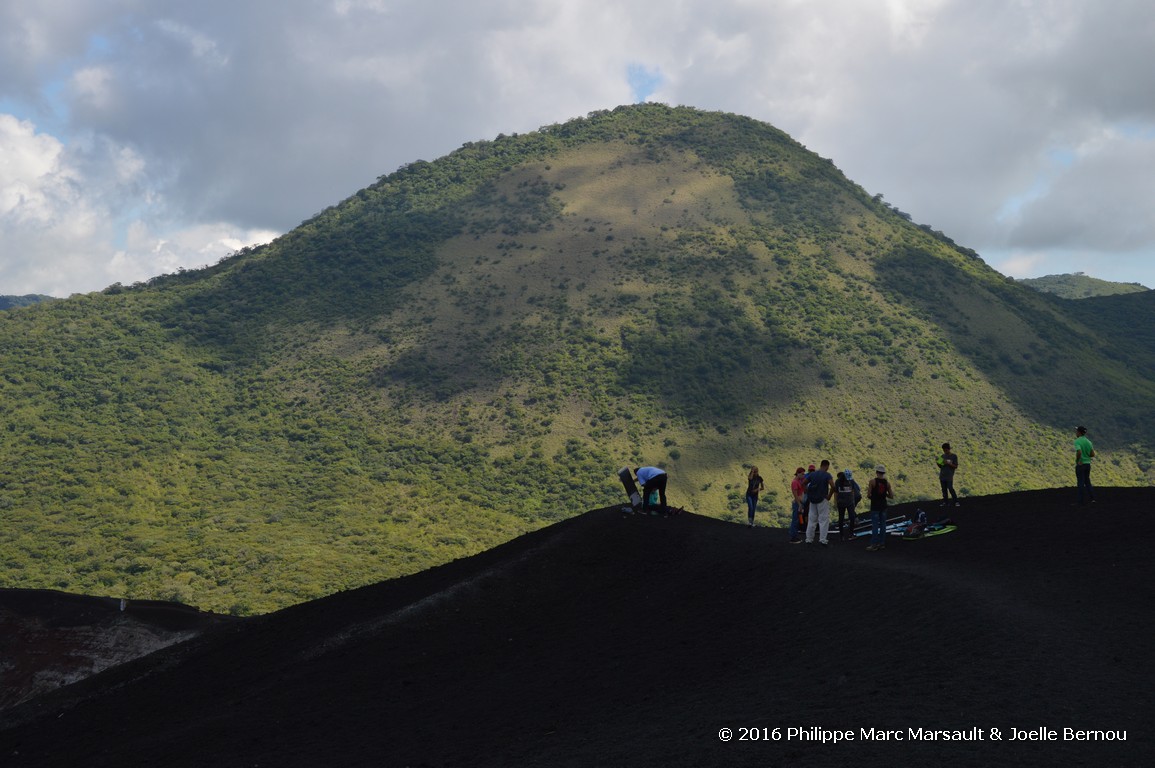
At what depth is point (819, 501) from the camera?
2348 cm

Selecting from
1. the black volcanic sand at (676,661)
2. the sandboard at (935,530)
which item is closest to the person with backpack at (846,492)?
the sandboard at (935,530)

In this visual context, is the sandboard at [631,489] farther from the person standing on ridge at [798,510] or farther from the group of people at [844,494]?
the person standing on ridge at [798,510]

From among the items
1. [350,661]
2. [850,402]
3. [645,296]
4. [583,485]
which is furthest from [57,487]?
[350,661]

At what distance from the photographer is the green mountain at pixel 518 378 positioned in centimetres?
8794

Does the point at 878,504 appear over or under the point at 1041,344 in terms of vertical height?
under

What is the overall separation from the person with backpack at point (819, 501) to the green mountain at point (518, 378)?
5266cm

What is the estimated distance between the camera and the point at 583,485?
9444 cm

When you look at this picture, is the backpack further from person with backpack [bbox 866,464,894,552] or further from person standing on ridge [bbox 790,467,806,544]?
person standing on ridge [bbox 790,467,806,544]

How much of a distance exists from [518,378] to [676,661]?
93911mm

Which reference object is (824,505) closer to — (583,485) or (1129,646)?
(1129,646)

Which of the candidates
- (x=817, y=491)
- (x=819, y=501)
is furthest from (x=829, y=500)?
(x=819, y=501)

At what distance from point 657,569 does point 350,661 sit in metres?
7.35

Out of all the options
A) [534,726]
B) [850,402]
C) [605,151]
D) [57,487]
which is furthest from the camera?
[605,151]

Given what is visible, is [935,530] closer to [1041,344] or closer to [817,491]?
[817,491]
